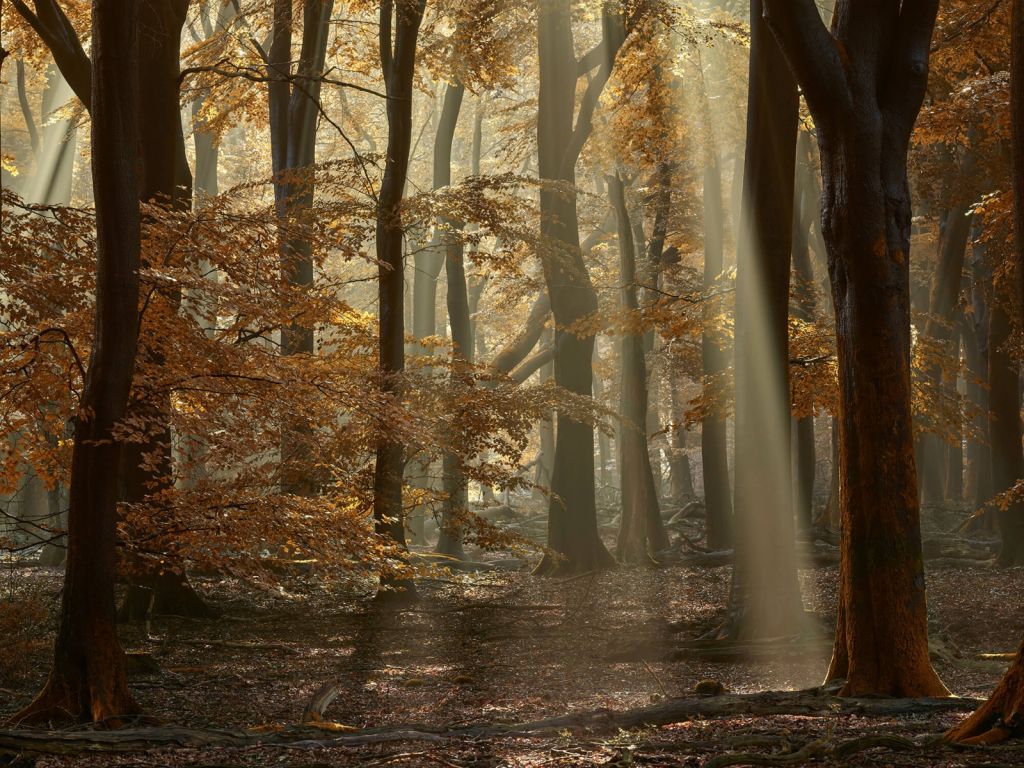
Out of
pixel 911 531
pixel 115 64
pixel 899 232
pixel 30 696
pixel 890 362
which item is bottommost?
pixel 30 696

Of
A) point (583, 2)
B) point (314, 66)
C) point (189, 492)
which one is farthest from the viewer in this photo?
point (583, 2)

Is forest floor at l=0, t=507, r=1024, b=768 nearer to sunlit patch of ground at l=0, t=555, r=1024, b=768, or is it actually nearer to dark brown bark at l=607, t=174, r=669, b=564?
sunlit patch of ground at l=0, t=555, r=1024, b=768

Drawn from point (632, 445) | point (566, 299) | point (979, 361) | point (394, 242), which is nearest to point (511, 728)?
point (394, 242)

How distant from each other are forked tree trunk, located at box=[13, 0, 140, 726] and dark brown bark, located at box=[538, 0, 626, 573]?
34.7ft

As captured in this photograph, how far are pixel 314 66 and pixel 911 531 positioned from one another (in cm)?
1234

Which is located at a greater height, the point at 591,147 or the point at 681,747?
the point at 591,147

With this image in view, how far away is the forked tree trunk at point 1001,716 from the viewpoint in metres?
4.64

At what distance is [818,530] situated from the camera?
19375mm

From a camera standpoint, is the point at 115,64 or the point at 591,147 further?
the point at 591,147

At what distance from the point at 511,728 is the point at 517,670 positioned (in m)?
4.07

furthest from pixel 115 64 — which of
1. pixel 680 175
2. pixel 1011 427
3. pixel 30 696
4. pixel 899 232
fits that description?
pixel 680 175

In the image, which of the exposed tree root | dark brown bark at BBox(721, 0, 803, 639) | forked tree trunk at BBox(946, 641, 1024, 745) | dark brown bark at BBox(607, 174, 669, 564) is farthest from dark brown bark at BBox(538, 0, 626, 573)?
forked tree trunk at BBox(946, 641, 1024, 745)

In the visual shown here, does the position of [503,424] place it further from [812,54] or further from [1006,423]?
[1006,423]

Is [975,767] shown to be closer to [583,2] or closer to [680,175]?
[583,2]
